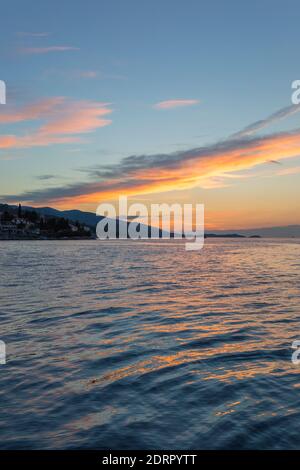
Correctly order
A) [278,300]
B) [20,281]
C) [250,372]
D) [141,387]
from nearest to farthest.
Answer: [141,387], [250,372], [278,300], [20,281]

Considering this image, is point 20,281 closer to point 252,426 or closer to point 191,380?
point 191,380

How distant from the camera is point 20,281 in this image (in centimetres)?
3803

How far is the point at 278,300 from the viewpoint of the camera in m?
25.7

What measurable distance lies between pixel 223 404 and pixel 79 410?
352 cm

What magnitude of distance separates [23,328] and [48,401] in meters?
8.67

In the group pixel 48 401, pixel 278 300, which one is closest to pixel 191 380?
pixel 48 401

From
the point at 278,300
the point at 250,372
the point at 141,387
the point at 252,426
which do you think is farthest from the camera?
the point at 278,300

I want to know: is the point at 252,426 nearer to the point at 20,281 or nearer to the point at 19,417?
the point at 19,417

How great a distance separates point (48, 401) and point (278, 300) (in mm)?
19599

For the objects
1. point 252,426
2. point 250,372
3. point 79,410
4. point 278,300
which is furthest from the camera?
point 278,300
